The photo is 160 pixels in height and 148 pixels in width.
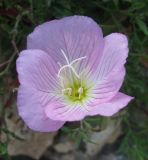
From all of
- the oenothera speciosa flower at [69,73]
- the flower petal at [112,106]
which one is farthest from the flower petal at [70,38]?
the flower petal at [112,106]

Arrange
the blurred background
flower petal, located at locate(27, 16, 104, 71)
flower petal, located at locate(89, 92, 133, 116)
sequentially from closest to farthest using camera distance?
1. flower petal, located at locate(89, 92, 133, 116)
2. flower petal, located at locate(27, 16, 104, 71)
3. the blurred background

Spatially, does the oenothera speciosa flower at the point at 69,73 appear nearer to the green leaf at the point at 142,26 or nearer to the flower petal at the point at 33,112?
the flower petal at the point at 33,112

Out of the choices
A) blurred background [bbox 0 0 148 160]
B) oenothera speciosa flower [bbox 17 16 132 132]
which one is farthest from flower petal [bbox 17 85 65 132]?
blurred background [bbox 0 0 148 160]

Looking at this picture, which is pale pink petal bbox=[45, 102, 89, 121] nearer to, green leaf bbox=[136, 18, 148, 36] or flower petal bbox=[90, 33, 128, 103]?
flower petal bbox=[90, 33, 128, 103]

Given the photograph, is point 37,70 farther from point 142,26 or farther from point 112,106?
point 142,26

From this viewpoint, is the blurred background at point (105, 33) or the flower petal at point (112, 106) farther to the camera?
the blurred background at point (105, 33)

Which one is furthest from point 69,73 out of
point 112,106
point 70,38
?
point 112,106
